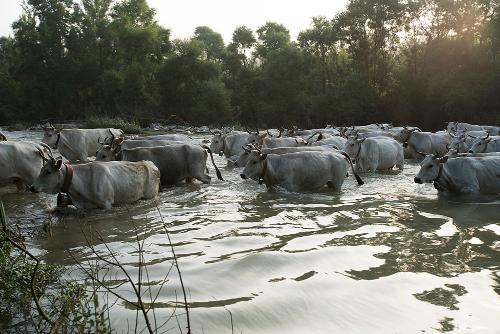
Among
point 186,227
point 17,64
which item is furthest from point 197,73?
point 186,227

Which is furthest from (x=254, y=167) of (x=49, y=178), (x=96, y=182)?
(x=49, y=178)

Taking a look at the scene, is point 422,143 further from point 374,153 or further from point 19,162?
point 19,162

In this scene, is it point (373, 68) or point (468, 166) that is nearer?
point (468, 166)

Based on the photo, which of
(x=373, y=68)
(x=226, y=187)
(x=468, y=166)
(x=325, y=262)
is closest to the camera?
(x=325, y=262)

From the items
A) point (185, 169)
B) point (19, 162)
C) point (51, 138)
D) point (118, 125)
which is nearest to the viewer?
point (19, 162)

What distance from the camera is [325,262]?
20.5 ft

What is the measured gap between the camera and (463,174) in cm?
1069

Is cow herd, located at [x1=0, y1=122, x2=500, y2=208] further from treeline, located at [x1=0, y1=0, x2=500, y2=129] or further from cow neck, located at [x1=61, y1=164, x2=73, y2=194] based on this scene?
treeline, located at [x1=0, y1=0, x2=500, y2=129]

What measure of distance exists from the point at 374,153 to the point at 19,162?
9959mm

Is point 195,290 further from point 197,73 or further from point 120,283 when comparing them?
point 197,73

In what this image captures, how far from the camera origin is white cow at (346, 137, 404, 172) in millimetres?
15239

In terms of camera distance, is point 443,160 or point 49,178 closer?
point 49,178

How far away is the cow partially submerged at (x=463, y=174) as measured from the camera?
10.6 m

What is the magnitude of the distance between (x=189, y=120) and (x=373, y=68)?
21.5m
